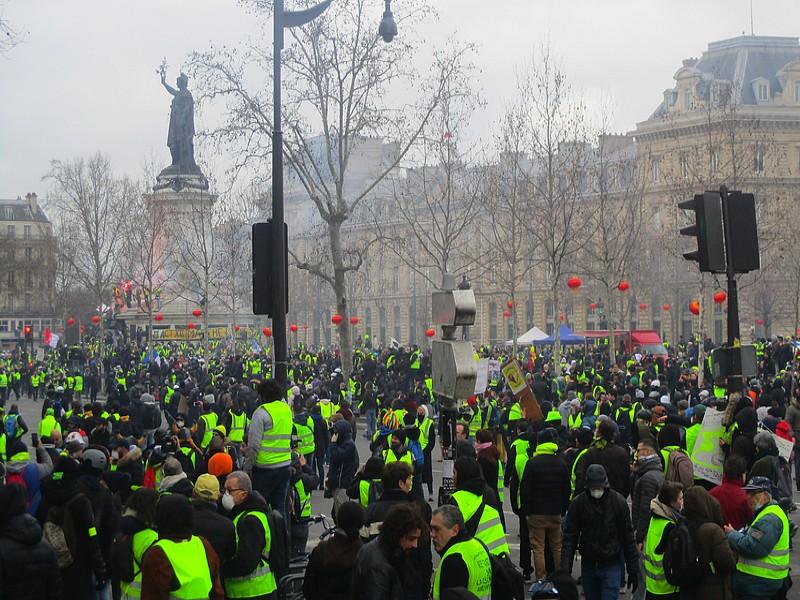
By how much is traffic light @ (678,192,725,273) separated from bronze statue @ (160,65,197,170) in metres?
41.5

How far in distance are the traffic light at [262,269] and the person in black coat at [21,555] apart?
165 inches

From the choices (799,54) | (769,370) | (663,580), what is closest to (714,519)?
(663,580)

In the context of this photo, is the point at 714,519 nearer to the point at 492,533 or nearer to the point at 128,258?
the point at 492,533

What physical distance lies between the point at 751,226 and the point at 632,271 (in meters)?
60.1

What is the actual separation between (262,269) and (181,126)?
40262mm

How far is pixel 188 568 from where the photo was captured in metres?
6.73

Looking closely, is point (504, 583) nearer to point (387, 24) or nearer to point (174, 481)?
point (174, 481)

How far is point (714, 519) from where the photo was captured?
766 cm

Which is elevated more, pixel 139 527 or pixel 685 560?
pixel 139 527

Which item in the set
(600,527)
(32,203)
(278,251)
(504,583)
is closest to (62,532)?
(504,583)

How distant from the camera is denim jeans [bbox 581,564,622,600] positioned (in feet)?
28.9

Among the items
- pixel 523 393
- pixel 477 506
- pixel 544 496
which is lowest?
pixel 544 496

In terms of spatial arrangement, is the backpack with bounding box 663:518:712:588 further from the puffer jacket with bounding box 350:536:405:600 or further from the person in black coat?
the person in black coat

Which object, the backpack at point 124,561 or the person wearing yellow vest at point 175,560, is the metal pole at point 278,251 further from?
the person wearing yellow vest at point 175,560
